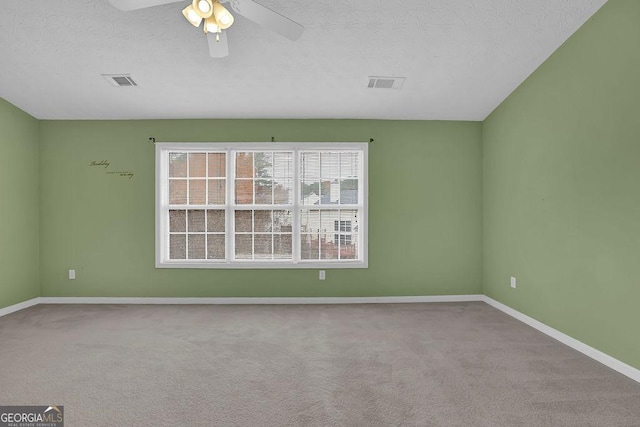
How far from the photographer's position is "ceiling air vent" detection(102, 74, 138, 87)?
3.34 metres

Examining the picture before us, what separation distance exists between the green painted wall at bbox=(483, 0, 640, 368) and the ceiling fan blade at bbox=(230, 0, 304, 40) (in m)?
2.49

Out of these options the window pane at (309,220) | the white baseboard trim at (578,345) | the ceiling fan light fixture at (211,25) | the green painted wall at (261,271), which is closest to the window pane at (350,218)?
the green painted wall at (261,271)

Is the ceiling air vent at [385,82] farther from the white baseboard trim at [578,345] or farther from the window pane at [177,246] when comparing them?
the window pane at [177,246]

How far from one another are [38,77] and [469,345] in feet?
16.7

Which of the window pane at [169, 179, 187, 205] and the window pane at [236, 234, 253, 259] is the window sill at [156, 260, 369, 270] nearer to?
the window pane at [236, 234, 253, 259]

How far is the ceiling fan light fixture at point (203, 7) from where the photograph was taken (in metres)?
1.84

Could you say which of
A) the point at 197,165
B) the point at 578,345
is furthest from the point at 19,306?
the point at 578,345

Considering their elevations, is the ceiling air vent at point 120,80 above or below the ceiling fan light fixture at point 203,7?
above

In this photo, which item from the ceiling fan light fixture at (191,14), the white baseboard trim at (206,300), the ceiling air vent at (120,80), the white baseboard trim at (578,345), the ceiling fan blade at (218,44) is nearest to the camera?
the ceiling fan light fixture at (191,14)

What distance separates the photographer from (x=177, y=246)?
4359 millimetres

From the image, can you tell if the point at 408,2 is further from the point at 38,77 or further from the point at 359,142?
the point at 38,77

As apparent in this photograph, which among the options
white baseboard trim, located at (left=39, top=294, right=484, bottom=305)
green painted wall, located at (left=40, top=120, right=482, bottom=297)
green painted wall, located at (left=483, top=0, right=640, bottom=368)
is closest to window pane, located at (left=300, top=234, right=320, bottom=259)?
green painted wall, located at (left=40, top=120, right=482, bottom=297)

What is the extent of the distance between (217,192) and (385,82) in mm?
2547

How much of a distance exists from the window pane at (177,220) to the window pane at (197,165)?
21.6 inches
